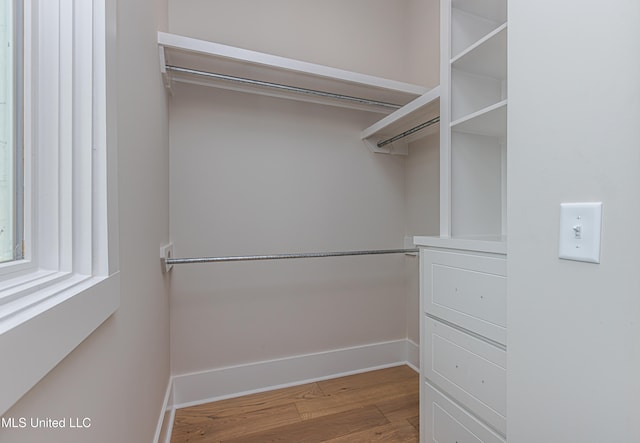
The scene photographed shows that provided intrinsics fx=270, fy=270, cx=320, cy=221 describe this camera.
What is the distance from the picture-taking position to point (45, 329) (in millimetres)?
346

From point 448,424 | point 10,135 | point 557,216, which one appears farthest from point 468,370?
point 10,135

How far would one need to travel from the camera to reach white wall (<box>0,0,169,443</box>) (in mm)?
424

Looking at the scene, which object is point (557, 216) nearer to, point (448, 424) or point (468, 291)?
point (468, 291)

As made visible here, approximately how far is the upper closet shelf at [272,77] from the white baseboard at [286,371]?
5.36 feet

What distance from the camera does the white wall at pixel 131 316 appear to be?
0.42 meters

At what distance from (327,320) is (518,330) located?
129 centimetres

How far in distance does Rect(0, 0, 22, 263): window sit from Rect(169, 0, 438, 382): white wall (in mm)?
1123

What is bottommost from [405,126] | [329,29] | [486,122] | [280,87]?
[486,122]

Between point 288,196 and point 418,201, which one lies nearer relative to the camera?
point 288,196

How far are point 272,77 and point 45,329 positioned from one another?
1.54m

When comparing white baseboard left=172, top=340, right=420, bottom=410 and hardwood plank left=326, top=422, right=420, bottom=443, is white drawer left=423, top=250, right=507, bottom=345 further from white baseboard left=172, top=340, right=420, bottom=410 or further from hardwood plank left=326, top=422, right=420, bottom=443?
white baseboard left=172, top=340, right=420, bottom=410

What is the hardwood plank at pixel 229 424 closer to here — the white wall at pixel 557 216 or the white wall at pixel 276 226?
the white wall at pixel 276 226

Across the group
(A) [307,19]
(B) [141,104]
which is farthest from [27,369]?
(A) [307,19]

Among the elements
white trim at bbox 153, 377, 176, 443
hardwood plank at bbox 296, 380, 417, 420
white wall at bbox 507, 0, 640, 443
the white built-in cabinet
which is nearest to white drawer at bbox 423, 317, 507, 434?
the white built-in cabinet
